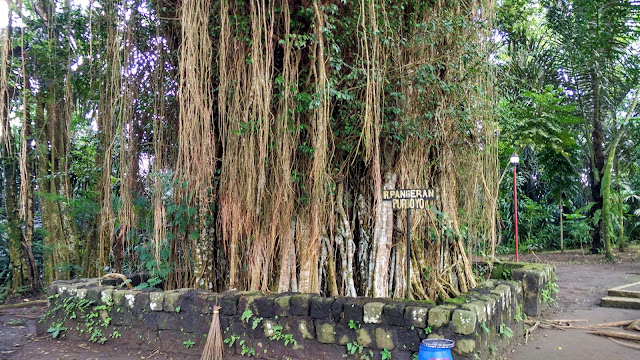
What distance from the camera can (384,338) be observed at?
3791 mm

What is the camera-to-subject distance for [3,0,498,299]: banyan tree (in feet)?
13.6

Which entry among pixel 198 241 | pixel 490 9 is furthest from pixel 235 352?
pixel 490 9

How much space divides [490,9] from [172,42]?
381 cm

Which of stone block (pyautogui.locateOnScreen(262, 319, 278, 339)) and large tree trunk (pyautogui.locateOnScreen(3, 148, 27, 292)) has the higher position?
large tree trunk (pyautogui.locateOnScreen(3, 148, 27, 292))

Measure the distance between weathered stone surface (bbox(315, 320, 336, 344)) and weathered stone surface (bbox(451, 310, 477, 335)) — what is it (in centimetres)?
106

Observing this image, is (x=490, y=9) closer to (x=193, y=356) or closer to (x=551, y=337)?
(x=551, y=337)

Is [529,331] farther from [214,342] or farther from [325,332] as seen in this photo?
[214,342]

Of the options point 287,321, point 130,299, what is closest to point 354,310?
point 287,321

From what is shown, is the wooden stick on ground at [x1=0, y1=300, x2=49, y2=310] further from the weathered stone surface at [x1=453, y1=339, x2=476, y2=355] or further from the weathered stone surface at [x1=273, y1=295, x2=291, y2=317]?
the weathered stone surface at [x1=453, y1=339, x2=476, y2=355]

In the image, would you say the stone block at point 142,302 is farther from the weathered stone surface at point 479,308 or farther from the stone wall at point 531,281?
the stone wall at point 531,281

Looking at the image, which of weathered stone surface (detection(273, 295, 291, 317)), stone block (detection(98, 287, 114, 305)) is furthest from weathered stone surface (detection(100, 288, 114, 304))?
weathered stone surface (detection(273, 295, 291, 317))

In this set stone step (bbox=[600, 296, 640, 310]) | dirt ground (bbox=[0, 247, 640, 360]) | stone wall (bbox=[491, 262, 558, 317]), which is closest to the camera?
dirt ground (bbox=[0, 247, 640, 360])

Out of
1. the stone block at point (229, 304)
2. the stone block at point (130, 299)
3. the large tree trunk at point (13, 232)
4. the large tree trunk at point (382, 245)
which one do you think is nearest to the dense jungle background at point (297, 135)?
the large tree trunk at point (382, 245)

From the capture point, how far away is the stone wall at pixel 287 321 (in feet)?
12.2
